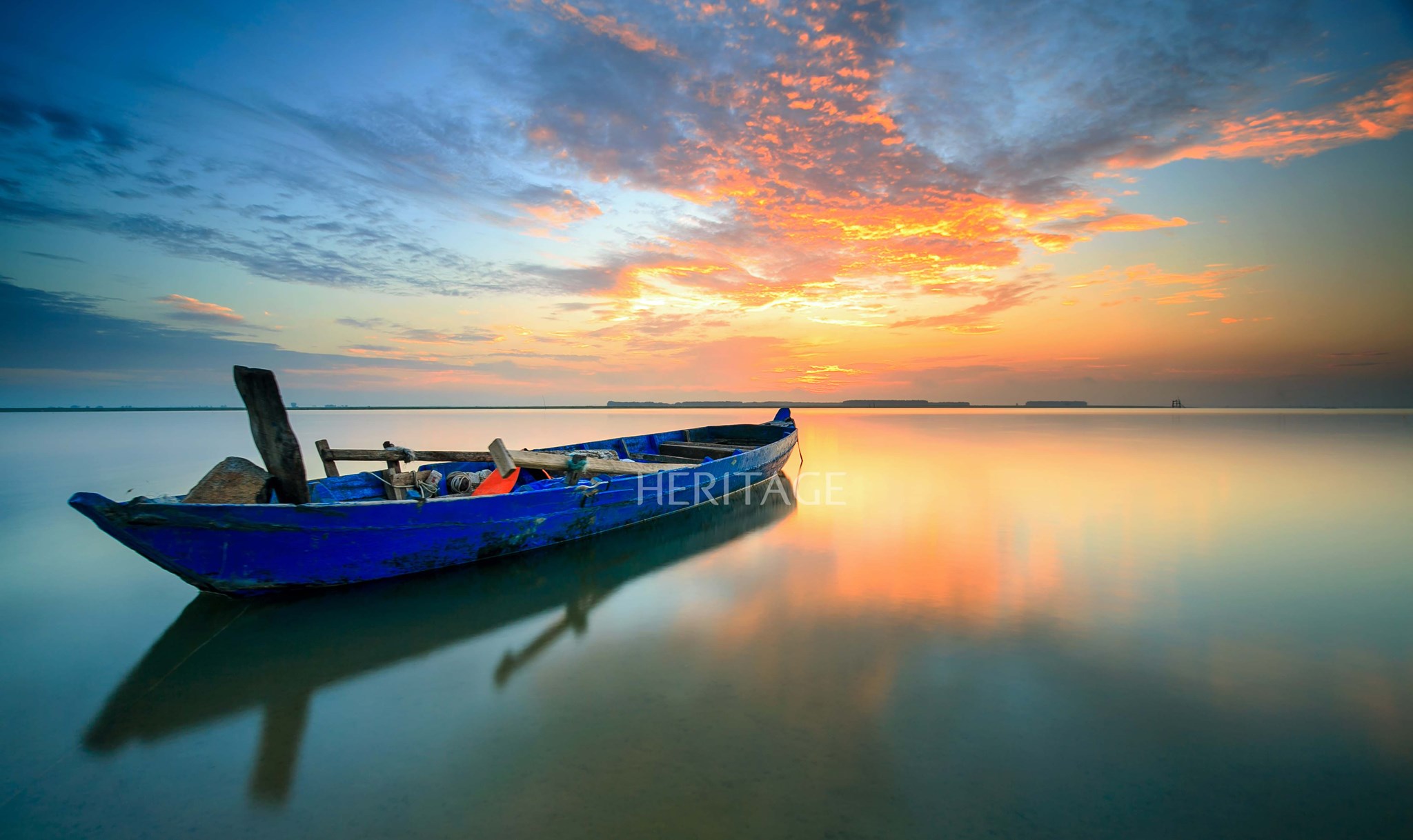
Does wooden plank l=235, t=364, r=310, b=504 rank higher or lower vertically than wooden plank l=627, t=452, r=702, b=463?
higher

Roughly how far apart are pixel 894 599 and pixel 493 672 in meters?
4.90

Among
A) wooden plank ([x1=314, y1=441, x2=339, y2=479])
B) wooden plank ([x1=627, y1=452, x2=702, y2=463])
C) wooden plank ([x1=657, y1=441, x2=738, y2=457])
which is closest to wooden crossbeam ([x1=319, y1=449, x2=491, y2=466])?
wooden plank ([x1=314, y1=441, x2=339, y2=479])

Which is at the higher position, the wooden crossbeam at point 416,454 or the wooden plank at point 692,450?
the wooden crossbeam at point 416,454

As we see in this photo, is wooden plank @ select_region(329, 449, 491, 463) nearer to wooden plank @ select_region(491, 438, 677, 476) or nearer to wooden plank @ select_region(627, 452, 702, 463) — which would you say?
wooden plank @ select_region(491, 438, 677, 476)

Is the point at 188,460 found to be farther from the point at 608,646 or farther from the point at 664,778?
the point at 664,778

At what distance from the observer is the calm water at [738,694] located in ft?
10.6

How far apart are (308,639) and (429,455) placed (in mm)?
4316

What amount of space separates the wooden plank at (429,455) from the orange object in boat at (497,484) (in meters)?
0.99

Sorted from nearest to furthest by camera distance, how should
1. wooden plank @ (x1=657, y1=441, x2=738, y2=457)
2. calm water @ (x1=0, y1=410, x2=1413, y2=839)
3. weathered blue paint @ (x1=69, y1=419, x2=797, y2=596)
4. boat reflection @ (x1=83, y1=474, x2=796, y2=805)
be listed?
calm water @ (x1=0, y1=410, x2=1413, y2=839) < boat reflection @ (x1=83, y1=474, x2=796, y2=805) < weathered blue paint @ (x1=69, y1=419, x2=797, y2=596) < wooden plank @ (x1=657, y1=441, x2=738, y2=457)

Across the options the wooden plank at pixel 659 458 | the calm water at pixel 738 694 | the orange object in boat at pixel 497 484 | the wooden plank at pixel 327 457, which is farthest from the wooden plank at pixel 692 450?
the wooden plank at pixel 327 457

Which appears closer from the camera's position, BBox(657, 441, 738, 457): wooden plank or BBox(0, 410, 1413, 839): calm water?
BBox(0, 410, 1413, 839): calm water

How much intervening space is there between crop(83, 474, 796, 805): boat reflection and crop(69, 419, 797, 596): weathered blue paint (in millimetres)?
336

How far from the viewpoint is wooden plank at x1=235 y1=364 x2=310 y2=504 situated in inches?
253

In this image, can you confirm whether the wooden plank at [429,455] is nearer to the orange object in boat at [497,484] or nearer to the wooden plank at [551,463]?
the orange object in boat at [497,484]
